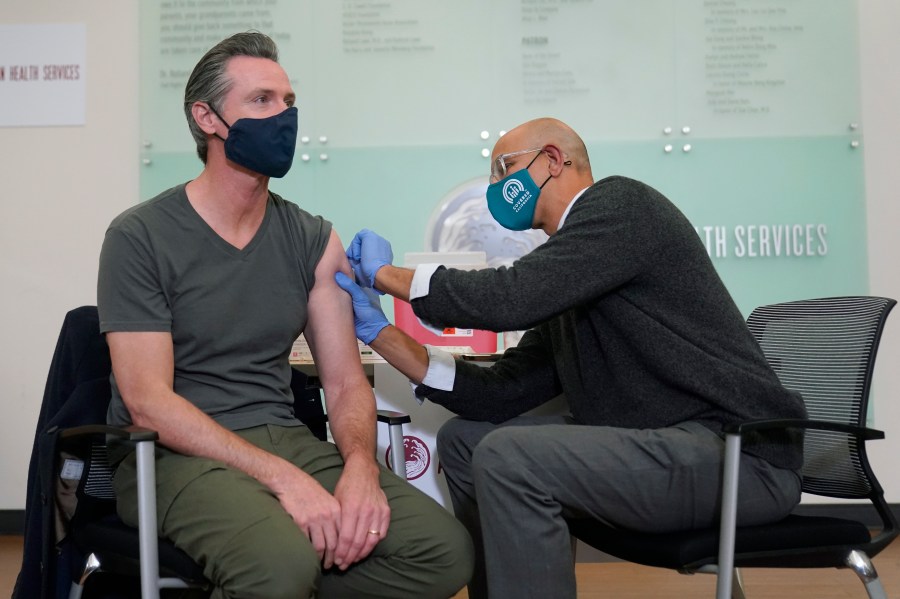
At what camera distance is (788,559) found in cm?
158

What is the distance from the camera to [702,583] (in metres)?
2.74

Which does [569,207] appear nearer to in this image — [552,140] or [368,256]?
[552,140]

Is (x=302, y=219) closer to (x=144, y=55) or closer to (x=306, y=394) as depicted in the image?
(x=306, y=394)

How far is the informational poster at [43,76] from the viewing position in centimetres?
353

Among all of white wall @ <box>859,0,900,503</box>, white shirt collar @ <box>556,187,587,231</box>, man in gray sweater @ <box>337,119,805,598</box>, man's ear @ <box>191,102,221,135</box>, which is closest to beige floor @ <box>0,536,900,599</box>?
white wall @ <box>859,0,900,503</box>

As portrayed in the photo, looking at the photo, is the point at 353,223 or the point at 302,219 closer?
the point at 302,219

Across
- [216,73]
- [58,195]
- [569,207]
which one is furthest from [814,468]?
[58,195]

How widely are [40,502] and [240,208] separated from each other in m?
0.70

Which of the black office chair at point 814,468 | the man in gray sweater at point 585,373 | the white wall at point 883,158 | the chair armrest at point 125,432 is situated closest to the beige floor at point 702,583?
the black office chair at point 814,468

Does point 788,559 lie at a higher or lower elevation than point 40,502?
lower

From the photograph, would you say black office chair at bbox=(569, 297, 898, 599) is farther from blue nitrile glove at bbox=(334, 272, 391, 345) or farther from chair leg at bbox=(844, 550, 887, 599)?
blue nitrile glove at bbox=(334, 272, 391, 345)

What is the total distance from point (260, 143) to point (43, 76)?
2298 millimetres

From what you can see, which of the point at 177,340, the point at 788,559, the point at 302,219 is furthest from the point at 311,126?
the point at 788,559

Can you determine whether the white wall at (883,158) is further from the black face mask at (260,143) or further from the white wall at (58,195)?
the white wall at (58,195)
